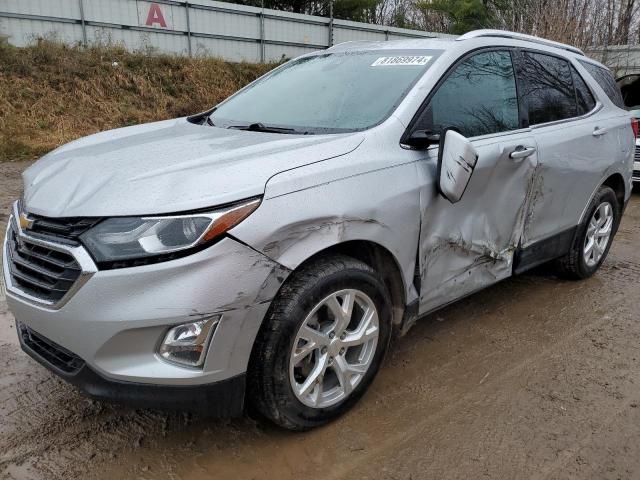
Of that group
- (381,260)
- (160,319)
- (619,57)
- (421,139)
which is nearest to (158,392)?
(160,319)

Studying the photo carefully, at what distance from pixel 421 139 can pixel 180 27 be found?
46.0 feet

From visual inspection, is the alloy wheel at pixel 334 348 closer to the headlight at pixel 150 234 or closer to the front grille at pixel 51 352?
the headlight at pixel 150 234

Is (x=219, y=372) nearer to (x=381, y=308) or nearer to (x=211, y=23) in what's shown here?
(x=381, y=308)

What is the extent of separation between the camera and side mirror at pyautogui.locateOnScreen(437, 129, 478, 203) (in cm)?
267

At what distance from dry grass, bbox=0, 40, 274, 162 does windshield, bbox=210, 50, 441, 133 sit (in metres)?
7.36

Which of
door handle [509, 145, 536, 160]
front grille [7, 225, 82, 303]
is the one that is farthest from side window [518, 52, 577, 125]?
front grille [7, 225, 82, 303]

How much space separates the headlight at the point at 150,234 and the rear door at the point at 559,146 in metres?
2.31

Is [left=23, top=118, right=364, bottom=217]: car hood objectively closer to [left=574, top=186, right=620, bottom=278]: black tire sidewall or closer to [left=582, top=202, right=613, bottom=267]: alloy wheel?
[left=574, top=186, right=620, bottom=278]: black tire sidewall

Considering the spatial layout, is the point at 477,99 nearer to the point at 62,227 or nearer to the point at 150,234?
the point at 150,234

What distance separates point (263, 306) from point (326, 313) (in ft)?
1.42

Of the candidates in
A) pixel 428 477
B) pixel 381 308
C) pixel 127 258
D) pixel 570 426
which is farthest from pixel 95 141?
pixel 570 426

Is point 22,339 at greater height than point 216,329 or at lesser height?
lesser

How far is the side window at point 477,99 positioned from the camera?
2.98 meters

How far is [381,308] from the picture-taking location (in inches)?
105
